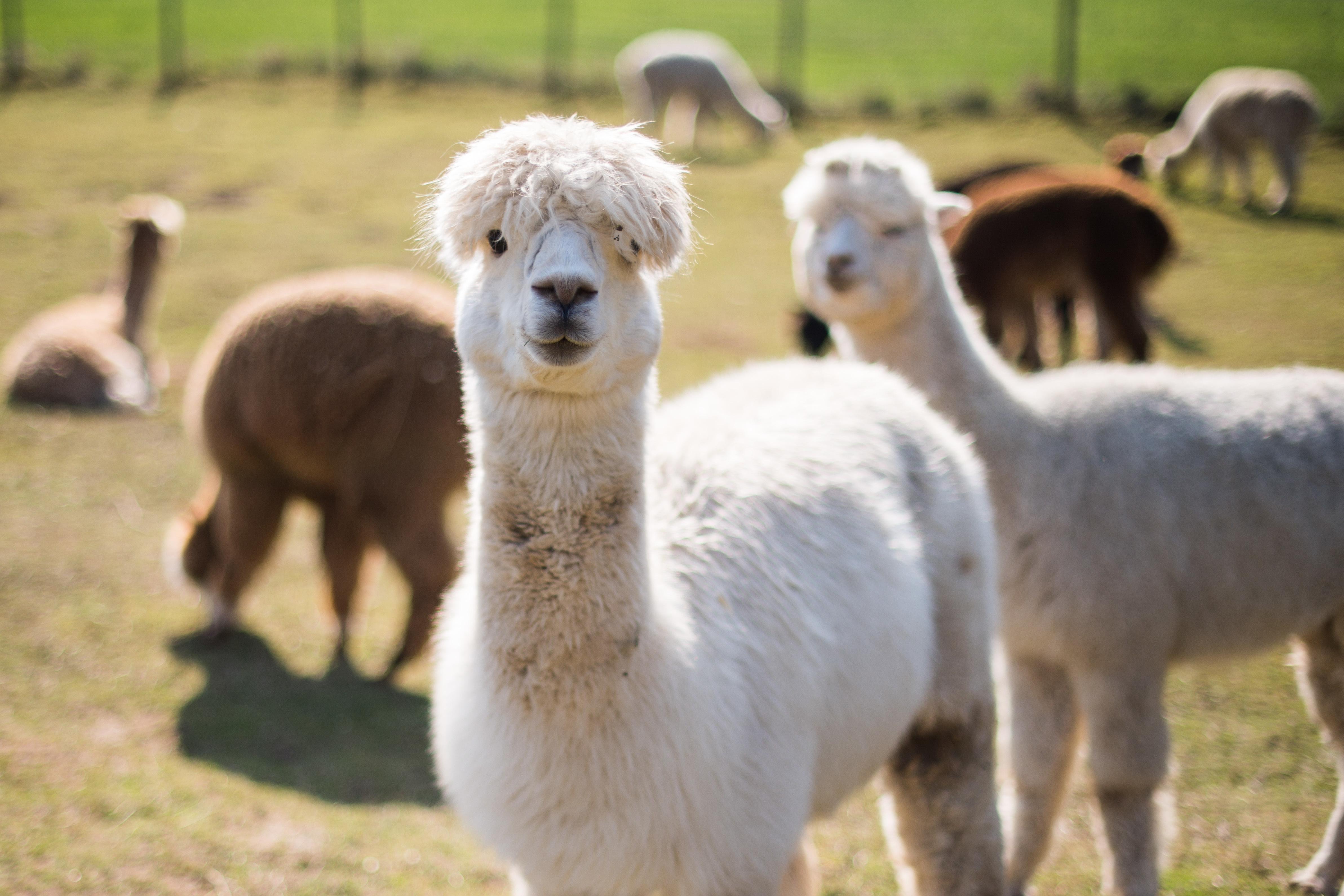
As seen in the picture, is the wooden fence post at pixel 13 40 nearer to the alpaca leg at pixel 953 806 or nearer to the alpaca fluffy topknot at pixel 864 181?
the alpaca fluffy topknot at pixel 864 181

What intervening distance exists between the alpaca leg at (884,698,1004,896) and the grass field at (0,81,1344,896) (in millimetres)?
672

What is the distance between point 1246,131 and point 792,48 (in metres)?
A: 9.06

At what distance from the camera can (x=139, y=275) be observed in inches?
327

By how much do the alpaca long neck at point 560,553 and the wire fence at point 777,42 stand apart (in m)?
15.1

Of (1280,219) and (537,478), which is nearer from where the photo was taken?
(537,478)

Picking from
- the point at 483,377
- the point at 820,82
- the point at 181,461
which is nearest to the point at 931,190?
the point at 483,377

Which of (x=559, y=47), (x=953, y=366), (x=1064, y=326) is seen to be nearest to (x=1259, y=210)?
(x=1064, y=326)

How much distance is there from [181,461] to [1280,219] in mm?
10654

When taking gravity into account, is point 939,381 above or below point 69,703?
above

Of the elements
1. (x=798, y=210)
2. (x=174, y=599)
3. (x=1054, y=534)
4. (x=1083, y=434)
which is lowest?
(x=174, y=599)

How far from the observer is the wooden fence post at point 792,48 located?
1773 centimetres

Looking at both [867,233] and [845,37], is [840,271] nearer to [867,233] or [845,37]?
[867,233]

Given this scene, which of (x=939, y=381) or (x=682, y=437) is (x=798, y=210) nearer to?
(x=939, y=381)

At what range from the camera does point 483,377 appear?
82.0 inches
